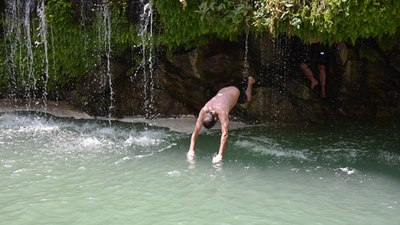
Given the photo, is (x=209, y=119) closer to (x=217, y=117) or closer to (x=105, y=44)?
(x=217, y=117)

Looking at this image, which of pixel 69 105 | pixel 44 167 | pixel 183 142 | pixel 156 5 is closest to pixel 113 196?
pixel 44 167

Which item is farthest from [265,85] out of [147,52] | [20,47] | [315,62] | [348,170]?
[20,47]

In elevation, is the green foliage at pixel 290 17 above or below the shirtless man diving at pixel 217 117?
above

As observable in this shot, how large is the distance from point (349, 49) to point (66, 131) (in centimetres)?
708

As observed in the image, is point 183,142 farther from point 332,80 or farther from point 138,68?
point 332,80

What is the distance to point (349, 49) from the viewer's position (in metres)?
11.9

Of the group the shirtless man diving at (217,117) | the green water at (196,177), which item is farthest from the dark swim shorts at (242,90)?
the shirtless man diving at (217,117)

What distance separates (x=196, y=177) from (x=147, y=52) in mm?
5459

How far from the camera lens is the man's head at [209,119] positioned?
8164 mm

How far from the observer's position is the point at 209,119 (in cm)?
819

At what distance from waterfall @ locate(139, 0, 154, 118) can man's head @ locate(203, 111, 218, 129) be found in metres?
3.43

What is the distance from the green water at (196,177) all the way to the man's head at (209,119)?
0.64 m

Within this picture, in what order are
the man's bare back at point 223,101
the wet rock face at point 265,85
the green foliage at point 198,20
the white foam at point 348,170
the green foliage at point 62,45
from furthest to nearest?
the green foliage at point 62,45 < the wet rock face at point 265,85 < the green foliage at point 198,20 < the man's bare back at point 223,101 < the white foam at point 348,170

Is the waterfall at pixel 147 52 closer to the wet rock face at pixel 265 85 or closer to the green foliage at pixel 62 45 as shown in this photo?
the wet rock face at pixel 265 85
